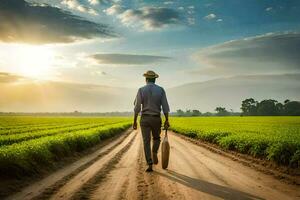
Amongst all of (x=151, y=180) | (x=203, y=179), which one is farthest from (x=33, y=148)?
(x=203, y=179)

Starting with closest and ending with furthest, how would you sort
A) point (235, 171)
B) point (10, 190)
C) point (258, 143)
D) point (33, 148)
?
1. point (10, 190)
2. point (235, 171)
3. point (33, 148)
4. point (258, 143)

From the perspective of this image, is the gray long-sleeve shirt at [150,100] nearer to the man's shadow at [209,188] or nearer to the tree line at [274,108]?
the man's shadow at [209,188]

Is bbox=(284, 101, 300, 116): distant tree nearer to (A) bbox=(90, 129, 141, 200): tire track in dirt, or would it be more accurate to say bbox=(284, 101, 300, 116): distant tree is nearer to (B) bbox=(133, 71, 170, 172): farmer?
(B) bbox=(133, 71, 170, 172): farmer

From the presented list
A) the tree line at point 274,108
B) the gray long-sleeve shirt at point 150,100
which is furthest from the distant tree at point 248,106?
the gray long-sleeve shirt at point 150,100


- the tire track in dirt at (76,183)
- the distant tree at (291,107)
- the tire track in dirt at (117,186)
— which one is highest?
the distant tree at (291,107)

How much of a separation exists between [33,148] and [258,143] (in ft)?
32.1

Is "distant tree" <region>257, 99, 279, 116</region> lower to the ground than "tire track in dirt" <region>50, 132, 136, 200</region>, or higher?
higher

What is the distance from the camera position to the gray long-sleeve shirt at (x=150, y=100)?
1146 centimetres

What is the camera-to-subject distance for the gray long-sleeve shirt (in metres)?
11.5

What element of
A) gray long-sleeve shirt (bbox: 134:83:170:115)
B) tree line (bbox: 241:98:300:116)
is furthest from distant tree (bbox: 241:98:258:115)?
gray long-sleeve shirt (bbox: 134:83:170:115)

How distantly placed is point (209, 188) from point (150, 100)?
399 centimetres

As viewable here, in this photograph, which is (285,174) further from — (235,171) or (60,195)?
(60,195)

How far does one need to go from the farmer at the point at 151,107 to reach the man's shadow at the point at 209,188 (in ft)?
4.77

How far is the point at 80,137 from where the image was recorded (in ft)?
70.3
